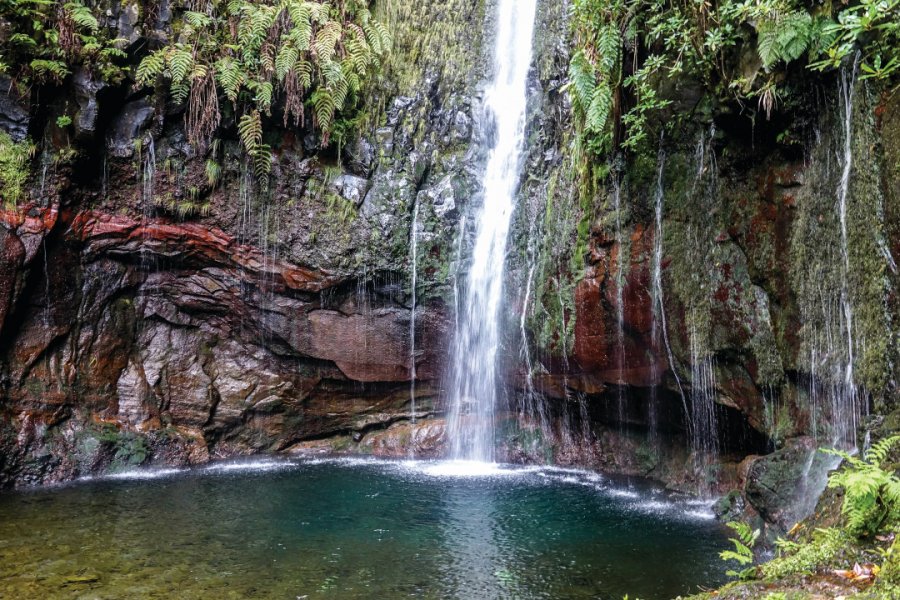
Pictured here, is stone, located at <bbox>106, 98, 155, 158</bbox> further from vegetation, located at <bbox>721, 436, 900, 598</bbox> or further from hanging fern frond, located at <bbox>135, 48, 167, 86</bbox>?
vegetation, located at <bbox>721, 436, 900, 598</bbox>

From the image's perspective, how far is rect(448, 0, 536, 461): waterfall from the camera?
11422 millimetres

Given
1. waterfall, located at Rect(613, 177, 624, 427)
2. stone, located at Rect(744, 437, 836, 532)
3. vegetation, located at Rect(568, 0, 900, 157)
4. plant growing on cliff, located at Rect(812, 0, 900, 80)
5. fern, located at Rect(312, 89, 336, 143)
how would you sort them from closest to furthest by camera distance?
plant growing on cliff, located at Rect(812, 0, 900, 80)
vegetation, located at Rect(568, 0, 900, 157)
stone, located at Rect(744, 437, 836, 532)
waterfall, located at Rect(613, 177, 624, 427)
fern, located at Rect(312, 89, 336, 143)

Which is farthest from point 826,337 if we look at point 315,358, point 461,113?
point 315,358

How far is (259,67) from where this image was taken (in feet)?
37.4

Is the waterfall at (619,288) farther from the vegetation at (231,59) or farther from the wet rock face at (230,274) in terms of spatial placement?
the vegetation at (231,59)

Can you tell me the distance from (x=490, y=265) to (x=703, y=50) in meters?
5.33

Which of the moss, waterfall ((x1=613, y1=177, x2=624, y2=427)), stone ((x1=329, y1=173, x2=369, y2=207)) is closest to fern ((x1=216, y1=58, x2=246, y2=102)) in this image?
stone ((x1=329, y1=173, x2=369, y2=207))

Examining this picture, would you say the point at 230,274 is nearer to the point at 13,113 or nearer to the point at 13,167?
the point at 13,167

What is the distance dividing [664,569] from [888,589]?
11.5 ft

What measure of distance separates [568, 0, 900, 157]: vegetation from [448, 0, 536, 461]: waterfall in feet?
8.37

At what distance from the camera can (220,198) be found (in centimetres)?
1147

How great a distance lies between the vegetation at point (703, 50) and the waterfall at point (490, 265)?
2.55 m

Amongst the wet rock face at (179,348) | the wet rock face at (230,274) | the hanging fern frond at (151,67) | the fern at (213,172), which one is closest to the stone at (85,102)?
the wet rock face at (230,274)

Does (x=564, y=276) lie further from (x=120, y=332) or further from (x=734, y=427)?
(x=120, y=332)
